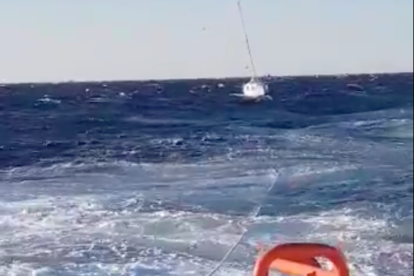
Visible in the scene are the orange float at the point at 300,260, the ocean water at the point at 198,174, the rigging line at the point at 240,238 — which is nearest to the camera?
the orange float at the point at 300,260

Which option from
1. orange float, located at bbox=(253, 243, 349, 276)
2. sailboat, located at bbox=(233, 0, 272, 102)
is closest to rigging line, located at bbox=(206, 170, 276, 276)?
sailboat, located at bbox=(233, 0, 272, 102)

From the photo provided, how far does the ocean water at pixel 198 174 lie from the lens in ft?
5.62

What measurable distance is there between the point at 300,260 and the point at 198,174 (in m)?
0.75

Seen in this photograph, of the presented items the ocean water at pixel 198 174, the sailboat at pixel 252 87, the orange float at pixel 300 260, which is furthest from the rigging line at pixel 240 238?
the orange float at pixel 300 260

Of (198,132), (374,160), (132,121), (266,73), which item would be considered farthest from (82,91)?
(374,160)

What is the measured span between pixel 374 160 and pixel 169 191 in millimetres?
486

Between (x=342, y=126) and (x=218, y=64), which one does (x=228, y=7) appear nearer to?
(x=218, y=64)

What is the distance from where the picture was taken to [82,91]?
1.66m

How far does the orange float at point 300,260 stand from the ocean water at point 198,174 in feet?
2.14

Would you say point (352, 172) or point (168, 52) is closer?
point (168, 52)

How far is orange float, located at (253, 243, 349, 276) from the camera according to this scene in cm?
105

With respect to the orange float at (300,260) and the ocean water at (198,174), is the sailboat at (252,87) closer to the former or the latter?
the ocean water at (198,174)

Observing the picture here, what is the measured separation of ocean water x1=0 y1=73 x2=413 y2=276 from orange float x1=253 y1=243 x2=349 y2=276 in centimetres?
65

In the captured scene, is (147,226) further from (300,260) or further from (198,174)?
(300,260)
